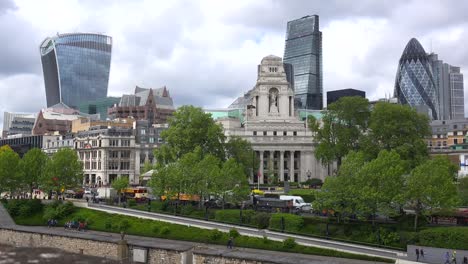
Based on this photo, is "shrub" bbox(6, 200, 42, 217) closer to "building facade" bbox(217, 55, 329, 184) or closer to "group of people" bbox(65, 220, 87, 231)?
"group of people" bbox(65, 220, 87, 231)

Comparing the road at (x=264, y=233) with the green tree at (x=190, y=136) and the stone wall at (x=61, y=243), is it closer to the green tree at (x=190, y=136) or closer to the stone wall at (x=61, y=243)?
the stone wall at (x=61, y=243)

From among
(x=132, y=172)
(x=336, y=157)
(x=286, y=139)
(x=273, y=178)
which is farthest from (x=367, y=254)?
(x=132, y=172)

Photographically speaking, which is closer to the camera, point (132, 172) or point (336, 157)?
point (336, 157)

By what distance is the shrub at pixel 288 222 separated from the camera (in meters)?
59.1

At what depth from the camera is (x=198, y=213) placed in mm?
71000

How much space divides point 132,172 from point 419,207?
11198cm

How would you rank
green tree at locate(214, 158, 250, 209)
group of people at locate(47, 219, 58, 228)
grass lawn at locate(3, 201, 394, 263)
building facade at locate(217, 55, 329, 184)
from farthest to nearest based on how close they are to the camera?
building facade at locate(217, 55, 329, 184)
green tree at locate(214, 158, 250, 209)
group of people at locate(47, 219, 58, 228)
grass lawn at locate(3, 201, 394, 263)

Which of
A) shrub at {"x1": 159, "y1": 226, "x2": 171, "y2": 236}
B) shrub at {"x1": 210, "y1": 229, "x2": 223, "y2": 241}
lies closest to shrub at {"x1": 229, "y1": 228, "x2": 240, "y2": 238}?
shrub at {"x1": 210, "y1": 229, "x2": 223, "y2": 241}

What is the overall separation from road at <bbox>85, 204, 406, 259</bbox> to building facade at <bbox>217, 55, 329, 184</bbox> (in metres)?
76.3

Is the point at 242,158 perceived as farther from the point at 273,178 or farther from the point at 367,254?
A: the point at 367,254

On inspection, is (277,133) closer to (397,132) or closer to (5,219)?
(397,132)

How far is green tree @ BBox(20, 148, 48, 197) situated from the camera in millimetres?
90438

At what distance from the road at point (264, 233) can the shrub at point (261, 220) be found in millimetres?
1149

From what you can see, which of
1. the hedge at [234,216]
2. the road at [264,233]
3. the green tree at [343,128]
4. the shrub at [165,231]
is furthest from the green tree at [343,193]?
the green tree at [343,128]
